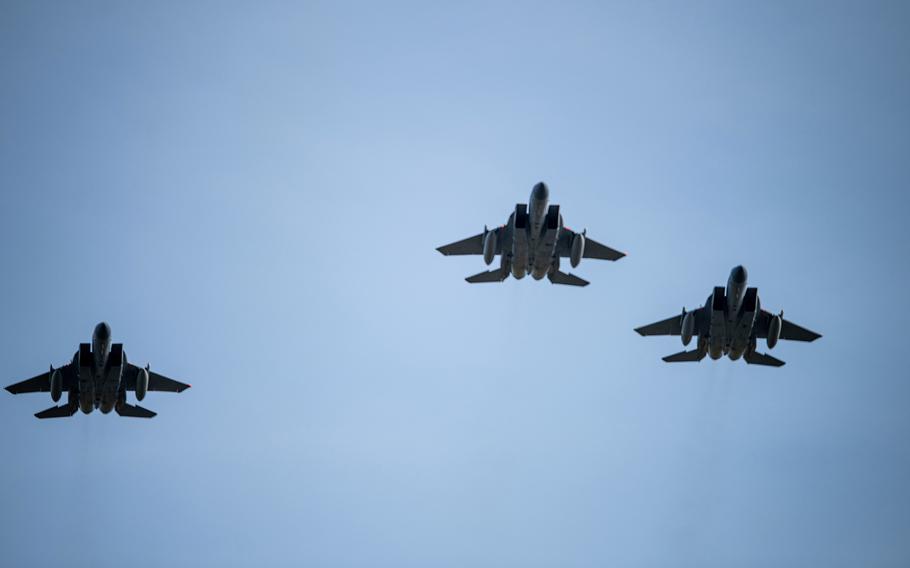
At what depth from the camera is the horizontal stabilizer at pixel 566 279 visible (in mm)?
65062

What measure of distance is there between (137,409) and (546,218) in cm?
2430

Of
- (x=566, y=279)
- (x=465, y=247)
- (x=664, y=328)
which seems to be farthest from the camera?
(x=664, y=328)

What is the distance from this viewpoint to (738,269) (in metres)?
60.8

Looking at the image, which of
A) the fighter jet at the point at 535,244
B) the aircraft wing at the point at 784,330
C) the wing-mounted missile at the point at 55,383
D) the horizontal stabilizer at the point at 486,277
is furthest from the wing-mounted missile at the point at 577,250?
the wing-mounted missile at the point at 55,383

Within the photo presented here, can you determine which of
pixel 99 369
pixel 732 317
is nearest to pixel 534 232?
pixel 732 317

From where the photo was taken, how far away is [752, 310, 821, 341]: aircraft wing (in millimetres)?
64375

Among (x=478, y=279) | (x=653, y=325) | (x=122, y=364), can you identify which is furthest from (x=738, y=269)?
(x=122, y=364)

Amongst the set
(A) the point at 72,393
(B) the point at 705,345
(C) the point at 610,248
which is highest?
(C) the point at 610,248

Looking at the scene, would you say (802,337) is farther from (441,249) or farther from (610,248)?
(441,249)

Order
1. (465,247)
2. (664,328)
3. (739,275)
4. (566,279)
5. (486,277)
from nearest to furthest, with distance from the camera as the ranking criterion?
(739,275) < (566,279) < (486,277) < (465,247) < (664,328)

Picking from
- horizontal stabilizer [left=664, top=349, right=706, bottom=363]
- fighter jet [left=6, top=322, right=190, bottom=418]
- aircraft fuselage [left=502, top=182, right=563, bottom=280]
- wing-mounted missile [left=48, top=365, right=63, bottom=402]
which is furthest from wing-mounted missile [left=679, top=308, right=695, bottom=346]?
wing-mounted missile [left=48, top=365, right=63, bottom=402]

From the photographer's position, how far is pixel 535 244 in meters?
61.5

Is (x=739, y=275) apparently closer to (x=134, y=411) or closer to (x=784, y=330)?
(x=784, y=330)

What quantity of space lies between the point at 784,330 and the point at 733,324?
541 cm
